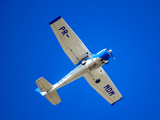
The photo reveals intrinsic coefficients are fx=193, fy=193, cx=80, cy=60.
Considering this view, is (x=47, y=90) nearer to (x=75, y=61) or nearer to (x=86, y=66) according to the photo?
(x=75, y=61)

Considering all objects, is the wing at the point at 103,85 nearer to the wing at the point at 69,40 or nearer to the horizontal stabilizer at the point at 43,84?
the wing at the point at 69,40

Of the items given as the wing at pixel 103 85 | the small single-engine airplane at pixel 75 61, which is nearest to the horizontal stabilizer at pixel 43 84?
the small single-engine airplane at pixel 75 61

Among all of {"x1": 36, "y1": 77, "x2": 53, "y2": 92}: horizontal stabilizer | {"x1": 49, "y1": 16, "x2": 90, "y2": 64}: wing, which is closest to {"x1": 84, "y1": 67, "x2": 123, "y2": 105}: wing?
{"x1": 49, "y1": 16, "x2": 90, "y2": 64}: wing

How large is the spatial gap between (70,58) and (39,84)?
12.2 ft

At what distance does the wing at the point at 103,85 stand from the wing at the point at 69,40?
7.89 ft

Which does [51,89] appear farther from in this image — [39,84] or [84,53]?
[84,53]

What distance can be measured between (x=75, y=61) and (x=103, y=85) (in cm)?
427

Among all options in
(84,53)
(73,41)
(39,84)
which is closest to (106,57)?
(84,53)

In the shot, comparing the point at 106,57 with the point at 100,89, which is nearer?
the point at 106,57

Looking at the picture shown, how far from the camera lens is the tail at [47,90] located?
17.8 m

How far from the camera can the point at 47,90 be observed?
18266 millimetres

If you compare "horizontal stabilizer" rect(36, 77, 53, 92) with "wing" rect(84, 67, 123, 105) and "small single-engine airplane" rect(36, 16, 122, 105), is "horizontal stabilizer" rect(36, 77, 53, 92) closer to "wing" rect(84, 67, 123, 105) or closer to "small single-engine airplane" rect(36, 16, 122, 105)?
"small single-engine airplane" rect(36, 16, 122, 105)

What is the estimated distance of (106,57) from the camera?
55.0ft

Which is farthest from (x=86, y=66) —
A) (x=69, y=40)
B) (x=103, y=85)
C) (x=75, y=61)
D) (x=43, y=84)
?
(x=43, y=84)
